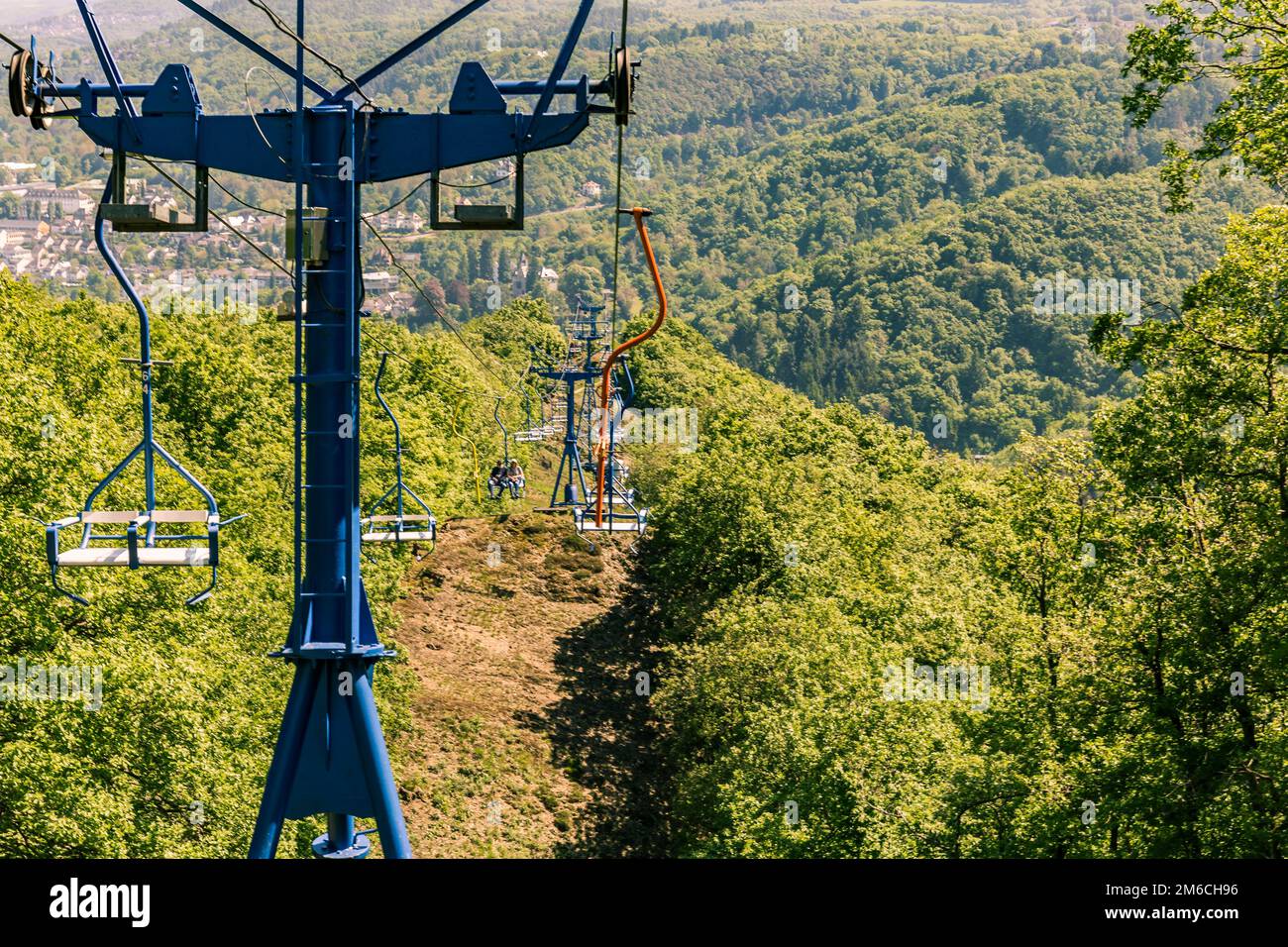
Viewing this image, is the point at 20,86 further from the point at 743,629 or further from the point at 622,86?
the point at 743,629

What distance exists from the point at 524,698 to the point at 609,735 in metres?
3.27

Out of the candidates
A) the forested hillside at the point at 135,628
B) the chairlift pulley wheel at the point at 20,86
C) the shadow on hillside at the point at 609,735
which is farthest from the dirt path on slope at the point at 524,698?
the chairlift pulley wheel at the point at 20,86

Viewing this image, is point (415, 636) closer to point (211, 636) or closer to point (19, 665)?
point (211, 636)

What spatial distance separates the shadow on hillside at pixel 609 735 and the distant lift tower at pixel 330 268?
27.8 metres

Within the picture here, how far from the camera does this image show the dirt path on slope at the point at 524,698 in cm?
4059

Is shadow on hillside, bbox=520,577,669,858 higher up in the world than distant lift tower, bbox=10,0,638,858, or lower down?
lower down

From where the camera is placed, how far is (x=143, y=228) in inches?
505

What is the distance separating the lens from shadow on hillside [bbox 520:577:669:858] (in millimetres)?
41406

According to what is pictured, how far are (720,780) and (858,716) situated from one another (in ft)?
19.3

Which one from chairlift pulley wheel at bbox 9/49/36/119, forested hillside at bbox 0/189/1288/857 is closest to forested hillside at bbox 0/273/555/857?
forested hillside at bbox 0/189/1288/857

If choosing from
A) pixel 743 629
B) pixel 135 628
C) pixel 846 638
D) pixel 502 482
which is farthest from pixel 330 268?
pixel 502 482

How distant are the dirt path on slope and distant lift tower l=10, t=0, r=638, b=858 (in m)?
25.3

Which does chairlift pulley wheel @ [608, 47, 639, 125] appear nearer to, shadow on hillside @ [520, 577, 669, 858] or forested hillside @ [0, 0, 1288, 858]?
forested hillside @ [0, 0, 1288, 858]
